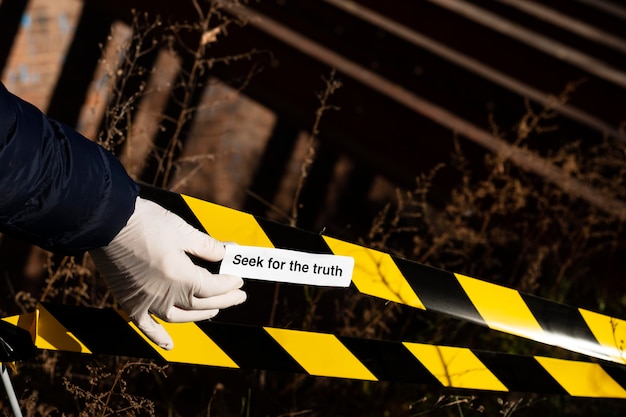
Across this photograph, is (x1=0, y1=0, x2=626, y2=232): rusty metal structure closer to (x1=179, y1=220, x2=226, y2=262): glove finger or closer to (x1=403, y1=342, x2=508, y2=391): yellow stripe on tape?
(x1=403, y1=342, x2=508, y2=391): yellow stripe on tape

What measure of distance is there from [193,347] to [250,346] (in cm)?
14

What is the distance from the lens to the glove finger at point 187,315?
186 centimetres

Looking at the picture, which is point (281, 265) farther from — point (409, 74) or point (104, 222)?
point (409, 74)

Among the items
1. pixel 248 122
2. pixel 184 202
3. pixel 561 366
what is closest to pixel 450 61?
pixel 248 122

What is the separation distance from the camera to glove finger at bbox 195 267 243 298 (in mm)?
1811

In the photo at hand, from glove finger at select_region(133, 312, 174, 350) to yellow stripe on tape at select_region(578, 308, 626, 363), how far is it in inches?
41.9

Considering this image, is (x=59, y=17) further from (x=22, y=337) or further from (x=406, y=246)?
(x=22, y=337)

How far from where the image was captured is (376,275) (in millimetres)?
1992

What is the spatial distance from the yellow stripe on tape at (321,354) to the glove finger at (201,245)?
0.32 metres

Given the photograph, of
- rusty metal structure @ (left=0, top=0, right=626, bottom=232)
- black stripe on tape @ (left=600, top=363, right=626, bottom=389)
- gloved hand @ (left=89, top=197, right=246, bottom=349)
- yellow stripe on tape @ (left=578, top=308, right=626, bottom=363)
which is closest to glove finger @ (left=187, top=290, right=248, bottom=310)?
gloved hand @ (left=89, top=197, right=246, bottom=349)

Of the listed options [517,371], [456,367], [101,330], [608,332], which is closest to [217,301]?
[101,330]

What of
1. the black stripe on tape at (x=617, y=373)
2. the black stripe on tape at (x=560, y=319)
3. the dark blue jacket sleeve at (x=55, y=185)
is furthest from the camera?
the black stripe on tape at (x=617, y=373)

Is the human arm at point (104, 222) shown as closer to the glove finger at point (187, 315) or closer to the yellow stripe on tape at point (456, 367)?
the glove finger at point (187, 315)

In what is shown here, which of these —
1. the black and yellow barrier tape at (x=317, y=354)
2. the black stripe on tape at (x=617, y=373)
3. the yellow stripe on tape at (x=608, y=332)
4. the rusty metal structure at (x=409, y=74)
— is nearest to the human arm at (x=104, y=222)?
the black and yellow barrier tape at (x=317, y=354)
